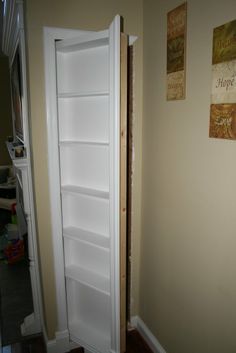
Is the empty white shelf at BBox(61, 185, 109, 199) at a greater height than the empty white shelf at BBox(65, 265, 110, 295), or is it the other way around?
the empty white shelf at BBox(61, 185, 109, 199)

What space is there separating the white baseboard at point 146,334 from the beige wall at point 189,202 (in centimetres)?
7

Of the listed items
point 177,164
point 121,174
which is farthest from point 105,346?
point 177,164

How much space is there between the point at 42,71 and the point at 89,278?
4.69 ft

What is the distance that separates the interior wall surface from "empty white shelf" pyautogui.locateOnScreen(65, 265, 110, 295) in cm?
14

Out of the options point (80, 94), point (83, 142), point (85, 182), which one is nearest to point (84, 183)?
point (85, 182)

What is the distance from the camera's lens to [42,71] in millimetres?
1656

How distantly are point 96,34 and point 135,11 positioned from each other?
43cm

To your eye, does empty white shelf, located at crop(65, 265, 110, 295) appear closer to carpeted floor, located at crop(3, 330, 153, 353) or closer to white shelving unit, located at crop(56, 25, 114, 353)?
white shelving unit, located at crop(56, 25, 114, 353)

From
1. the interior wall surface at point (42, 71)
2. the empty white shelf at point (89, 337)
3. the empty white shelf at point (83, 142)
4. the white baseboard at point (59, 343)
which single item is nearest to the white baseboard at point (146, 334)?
the empty white shelf at point (89, 337)

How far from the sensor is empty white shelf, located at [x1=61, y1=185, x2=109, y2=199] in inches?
67.8

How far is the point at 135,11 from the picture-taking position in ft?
5.76

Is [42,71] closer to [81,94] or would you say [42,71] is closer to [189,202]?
[81,94]

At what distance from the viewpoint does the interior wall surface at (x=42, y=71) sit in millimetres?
1598

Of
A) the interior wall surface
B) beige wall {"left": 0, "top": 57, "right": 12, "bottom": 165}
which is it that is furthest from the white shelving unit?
beige wall {"left": 0, "top": 57, "right": 12, "bottom": 165}
